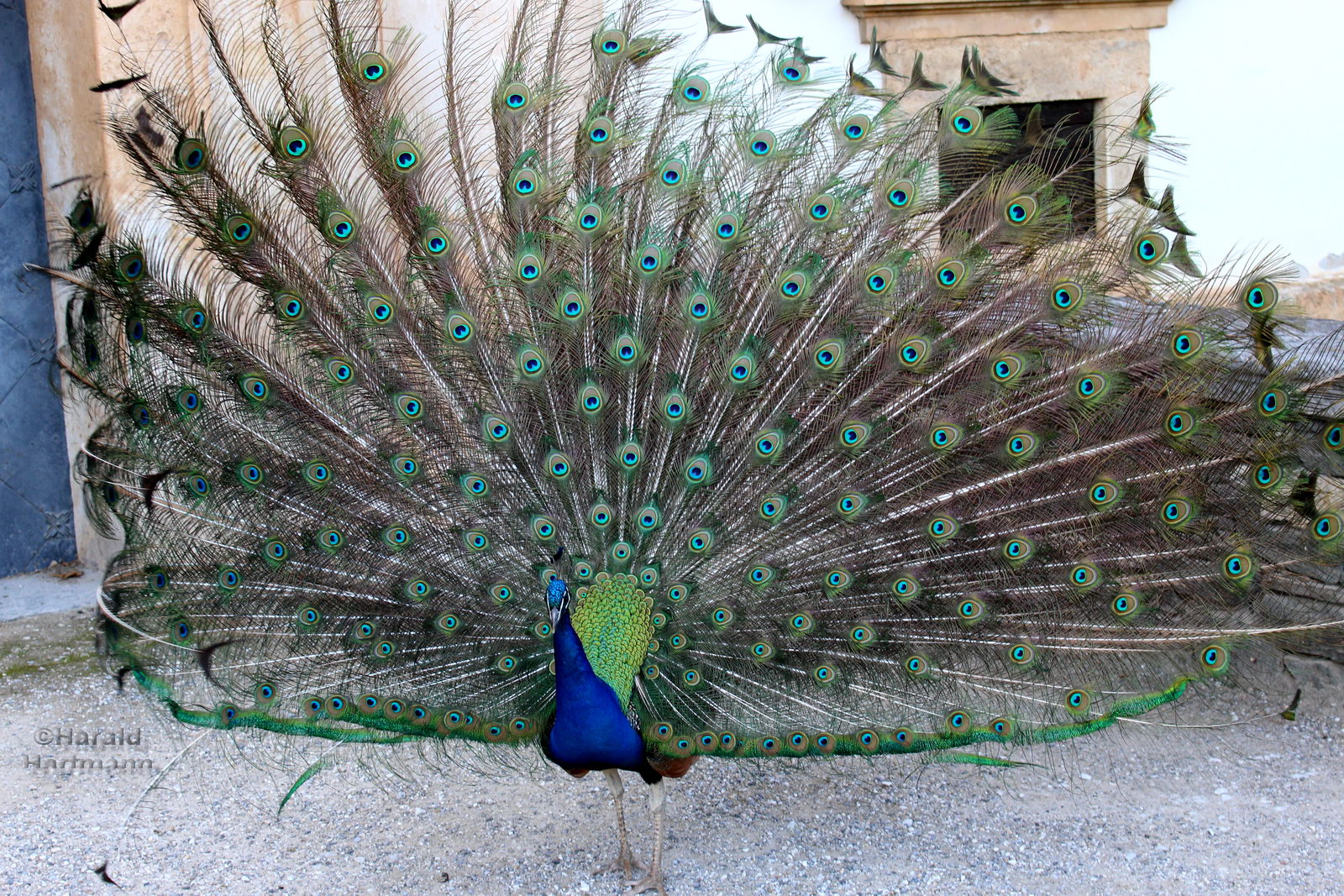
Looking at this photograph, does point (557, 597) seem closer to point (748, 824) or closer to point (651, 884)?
point (651, 884)

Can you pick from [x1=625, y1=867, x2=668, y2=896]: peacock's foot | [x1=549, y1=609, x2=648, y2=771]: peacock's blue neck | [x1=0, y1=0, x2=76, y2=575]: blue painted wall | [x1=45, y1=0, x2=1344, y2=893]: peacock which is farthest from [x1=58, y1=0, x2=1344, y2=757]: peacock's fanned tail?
[x1=0, y1=0, x2=76, y2=575]: blue painted wall

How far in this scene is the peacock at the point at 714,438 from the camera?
308cm

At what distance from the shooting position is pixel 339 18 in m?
3.08

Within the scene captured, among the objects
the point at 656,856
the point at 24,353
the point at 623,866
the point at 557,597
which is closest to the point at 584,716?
the point at 557,597

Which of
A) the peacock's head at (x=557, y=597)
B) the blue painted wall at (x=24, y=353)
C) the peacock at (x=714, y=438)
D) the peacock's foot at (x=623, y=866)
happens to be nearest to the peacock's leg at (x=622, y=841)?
the peacock's foot at (x=623, y=866)

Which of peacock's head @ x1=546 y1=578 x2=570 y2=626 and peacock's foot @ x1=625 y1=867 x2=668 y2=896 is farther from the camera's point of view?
peacock's foot @ x1=625 y1=867 x2=668 y2=896

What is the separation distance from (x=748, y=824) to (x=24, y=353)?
4189 mm

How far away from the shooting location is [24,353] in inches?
224

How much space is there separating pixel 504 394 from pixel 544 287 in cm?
30

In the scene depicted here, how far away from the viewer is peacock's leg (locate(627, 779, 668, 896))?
3260mm

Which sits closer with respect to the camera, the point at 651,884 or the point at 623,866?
the point at 651,884

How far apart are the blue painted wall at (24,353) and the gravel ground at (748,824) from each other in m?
1.66

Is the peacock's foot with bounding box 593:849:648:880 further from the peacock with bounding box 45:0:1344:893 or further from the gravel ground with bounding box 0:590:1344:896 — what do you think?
the peacock with bounding box 45:0:1344:893

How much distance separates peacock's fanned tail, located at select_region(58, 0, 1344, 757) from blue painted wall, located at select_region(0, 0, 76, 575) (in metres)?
2.91
